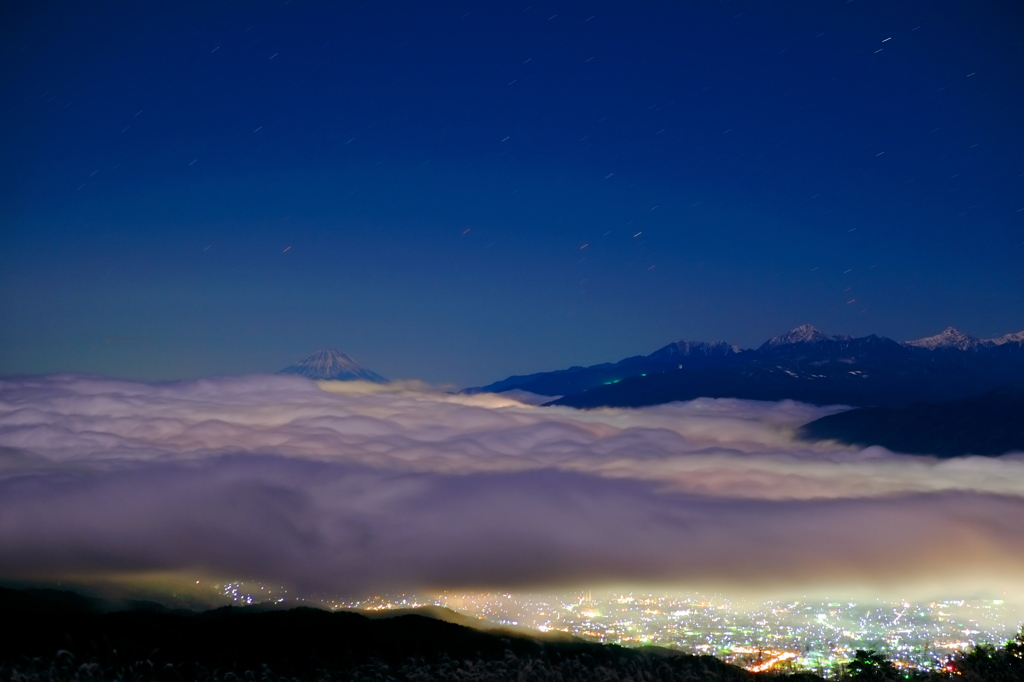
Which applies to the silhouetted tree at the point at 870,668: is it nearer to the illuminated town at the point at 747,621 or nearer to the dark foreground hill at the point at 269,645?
the illuminated town at the point at 747,621

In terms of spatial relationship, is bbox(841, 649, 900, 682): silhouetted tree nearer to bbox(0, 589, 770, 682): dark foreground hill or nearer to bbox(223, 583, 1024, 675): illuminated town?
bbox(223, 583, 1024, 675): illuminated town

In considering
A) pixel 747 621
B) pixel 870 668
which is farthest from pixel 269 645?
pixel 870 668

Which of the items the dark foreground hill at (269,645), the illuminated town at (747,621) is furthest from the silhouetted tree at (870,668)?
the dark foreground hill at (269,645)

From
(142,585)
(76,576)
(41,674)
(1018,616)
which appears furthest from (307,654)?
(1018,616)

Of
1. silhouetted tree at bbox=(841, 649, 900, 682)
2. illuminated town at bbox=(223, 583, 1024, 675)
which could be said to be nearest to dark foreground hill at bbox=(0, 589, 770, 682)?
illuminated town at bbox=(223, 583, 1024, 675)

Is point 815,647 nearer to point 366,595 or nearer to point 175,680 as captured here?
point 175,680

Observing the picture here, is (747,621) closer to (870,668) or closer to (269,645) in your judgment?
(870,668)

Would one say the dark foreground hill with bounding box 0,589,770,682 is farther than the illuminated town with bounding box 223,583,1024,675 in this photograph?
No
